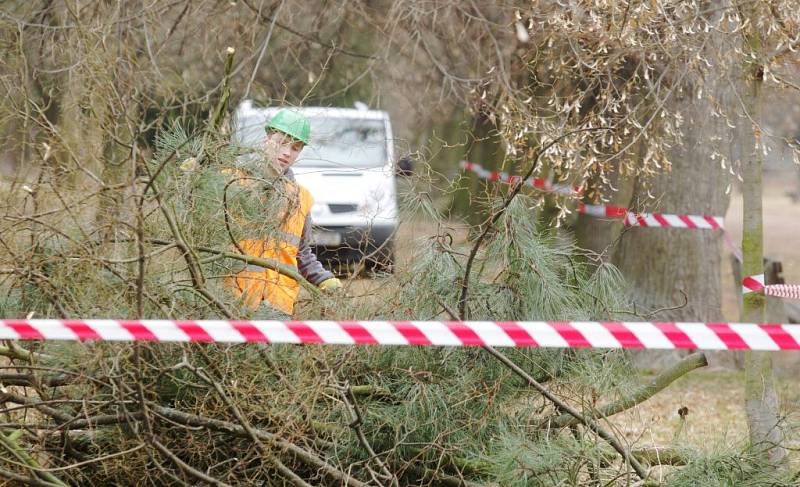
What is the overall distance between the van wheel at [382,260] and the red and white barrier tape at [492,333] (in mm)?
877

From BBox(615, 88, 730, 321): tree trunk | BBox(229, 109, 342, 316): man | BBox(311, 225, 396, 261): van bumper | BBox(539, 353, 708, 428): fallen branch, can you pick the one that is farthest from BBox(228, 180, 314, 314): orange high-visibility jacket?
BBox(615, 88, 730, 321): tree trunk

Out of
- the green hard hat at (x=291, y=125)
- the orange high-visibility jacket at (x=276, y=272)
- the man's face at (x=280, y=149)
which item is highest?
the green hard hat at (x=291, y=125)

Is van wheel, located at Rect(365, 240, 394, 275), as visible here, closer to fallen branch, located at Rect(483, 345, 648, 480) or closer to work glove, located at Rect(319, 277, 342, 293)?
work glove, located at Rect(319, 277, 342, 293)

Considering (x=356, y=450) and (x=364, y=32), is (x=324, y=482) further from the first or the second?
(x=364, y=32)

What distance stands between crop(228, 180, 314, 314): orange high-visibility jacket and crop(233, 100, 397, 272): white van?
0.61 ft

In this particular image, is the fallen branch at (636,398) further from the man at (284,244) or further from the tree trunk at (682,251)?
the tree trunk at (682,251)

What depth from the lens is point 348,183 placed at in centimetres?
1475

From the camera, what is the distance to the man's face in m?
5.32

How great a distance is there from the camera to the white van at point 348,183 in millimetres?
5355

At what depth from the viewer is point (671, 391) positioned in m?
10.1

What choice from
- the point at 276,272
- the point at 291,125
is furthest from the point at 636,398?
the point at 291,125

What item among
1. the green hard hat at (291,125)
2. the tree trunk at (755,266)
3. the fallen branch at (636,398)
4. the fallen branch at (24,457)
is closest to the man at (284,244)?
the green hard hat at (291,125)

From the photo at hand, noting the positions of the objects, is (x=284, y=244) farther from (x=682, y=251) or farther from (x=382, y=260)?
(x=682, y=251)

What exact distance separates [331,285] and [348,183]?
9498mm
